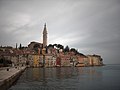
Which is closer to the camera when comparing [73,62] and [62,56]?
[62,56]

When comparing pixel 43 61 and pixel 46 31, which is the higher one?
pixel 46 31

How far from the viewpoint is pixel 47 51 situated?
445 feet

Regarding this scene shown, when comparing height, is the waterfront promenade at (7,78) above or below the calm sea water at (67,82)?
above

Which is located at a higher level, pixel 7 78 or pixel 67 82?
pixel 7 78

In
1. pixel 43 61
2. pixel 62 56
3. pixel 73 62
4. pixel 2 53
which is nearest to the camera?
pixel 2 53

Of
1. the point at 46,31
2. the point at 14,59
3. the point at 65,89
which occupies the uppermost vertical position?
the point at 46,31

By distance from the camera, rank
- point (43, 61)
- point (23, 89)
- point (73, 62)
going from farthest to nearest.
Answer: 1. point (73, 62)
2. point (43, 61)
3. point (23, 89)

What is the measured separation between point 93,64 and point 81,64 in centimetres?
2392

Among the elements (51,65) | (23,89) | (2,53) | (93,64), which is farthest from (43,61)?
(23,89)

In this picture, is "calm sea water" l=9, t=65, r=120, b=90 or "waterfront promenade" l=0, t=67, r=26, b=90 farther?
"calm sea water" l=9, t=65, r=120, b=90

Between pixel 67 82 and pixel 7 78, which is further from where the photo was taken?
pixel 67 82

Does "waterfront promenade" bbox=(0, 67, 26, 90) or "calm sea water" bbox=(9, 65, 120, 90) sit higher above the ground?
"waterfront promenade" bbox=(0, 67, 26, 90)

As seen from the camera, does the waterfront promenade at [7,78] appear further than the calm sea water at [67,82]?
No

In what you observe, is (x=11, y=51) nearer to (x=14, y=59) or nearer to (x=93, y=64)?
(x=14, y=59)
